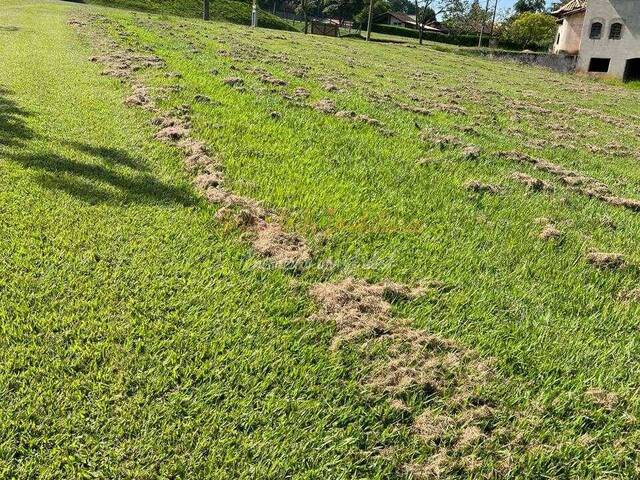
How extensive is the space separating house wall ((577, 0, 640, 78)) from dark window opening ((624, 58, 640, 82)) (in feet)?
1.20

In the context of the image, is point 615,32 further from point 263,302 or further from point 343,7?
point 343,7

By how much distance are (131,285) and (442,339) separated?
5.27 ft

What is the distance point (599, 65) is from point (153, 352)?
36291mm

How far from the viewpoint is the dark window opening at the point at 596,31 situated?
31000 mm

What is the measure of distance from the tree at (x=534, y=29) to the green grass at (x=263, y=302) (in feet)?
166

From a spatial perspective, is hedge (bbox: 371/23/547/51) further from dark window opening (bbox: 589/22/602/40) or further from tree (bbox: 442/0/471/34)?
dark window opening (bbox: 589/22/602/40)

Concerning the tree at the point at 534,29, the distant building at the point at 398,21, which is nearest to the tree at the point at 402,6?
the distant building at the point at 398,21

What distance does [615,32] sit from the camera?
100ft

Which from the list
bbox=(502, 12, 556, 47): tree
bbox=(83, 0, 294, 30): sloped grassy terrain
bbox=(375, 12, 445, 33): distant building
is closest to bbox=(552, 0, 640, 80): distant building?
bbox=(502, 12, 556, 47): tree

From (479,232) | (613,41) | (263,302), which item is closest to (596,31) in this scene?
(613,41)

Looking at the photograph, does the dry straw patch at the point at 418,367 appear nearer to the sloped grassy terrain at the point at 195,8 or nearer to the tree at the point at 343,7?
the sloped grassy terrain at the point at 195,8

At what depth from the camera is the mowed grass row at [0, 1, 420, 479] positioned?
6.01 feet

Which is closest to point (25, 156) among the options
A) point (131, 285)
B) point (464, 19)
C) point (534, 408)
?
point (131, 285)

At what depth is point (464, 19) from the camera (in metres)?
57.0
